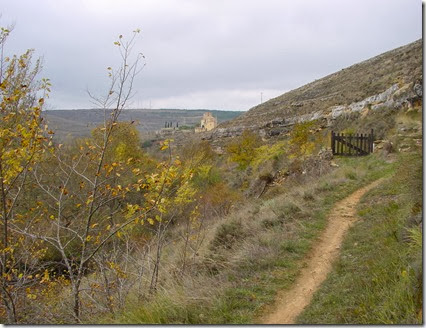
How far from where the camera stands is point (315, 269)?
5.60 meters

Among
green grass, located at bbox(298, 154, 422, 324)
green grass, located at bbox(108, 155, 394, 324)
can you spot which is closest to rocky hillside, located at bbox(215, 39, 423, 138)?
green grass, located at bbox(108, 155, 394, 324)

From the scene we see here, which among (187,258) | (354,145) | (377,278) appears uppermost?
(354,145)

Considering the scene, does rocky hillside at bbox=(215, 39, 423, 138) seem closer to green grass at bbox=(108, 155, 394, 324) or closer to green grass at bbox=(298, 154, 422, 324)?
green grass at bbox=(108, 155, 394, 324)

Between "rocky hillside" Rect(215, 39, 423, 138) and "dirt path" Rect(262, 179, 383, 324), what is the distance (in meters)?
15.7

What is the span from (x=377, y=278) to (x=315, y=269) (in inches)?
68.1

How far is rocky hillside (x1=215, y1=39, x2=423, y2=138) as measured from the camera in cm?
3125

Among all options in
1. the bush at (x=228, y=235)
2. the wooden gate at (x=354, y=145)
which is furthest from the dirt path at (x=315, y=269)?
the wooden gate at (x=354, y=145)

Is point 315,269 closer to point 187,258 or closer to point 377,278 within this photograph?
point 377,278

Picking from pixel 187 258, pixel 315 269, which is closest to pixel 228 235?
pixel 187 258

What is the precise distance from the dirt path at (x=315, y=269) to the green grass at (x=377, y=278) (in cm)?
15

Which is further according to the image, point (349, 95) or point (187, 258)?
point (349, 95)

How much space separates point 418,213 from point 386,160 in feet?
29.8

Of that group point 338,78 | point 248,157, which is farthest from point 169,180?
point 338,78

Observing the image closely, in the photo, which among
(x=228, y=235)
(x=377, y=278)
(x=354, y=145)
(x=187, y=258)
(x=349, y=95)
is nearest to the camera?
(x=377, y=278)
